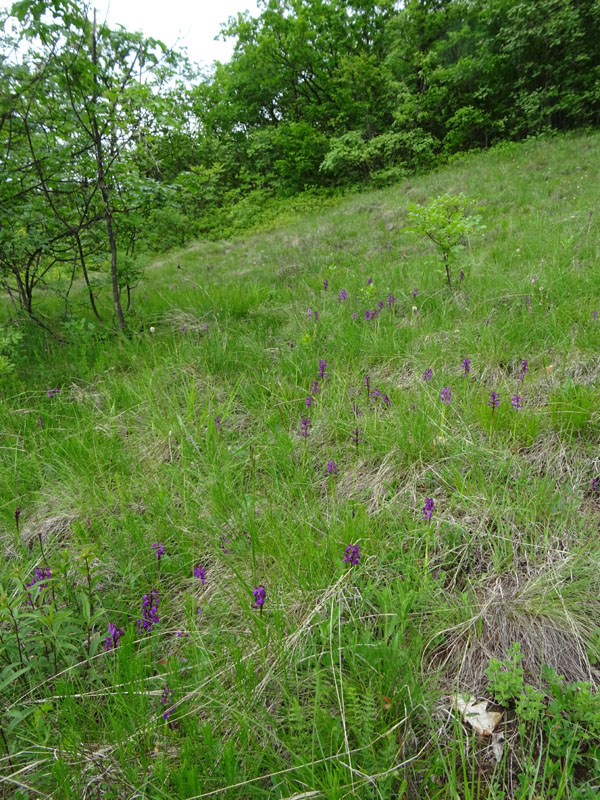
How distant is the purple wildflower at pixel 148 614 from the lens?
143 cm

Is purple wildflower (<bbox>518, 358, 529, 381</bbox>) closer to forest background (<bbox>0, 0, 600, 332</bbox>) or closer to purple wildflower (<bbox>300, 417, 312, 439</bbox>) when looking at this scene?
purple wildflower (<bbox>300, 417, 312, 439</bbox>)

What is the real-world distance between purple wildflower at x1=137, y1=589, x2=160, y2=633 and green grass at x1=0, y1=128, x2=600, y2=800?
0.04 metres

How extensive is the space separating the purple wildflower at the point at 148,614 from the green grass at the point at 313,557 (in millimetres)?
37

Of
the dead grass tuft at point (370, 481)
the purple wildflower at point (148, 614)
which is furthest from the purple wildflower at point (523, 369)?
the purple wildflower at point (148, 614)

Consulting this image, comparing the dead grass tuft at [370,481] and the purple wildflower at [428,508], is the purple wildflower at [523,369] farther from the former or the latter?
the purple wildflower at [428,508]

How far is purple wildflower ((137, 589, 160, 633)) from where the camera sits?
4.70ft

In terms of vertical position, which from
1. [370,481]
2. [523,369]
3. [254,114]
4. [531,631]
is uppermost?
[254,114]

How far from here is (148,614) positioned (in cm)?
150

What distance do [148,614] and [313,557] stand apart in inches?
25.6

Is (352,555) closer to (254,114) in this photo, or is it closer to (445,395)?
(445,395)

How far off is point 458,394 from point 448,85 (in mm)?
20993

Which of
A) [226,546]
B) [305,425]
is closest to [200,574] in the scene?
[226,546]

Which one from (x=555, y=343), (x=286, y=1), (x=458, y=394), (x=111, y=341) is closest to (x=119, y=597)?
(x=458, y=394)

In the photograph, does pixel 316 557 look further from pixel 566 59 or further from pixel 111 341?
pixel 566 59
